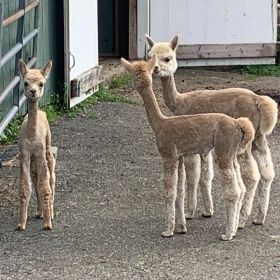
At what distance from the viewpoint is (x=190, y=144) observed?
21.6 feet

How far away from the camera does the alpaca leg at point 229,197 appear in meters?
6.57

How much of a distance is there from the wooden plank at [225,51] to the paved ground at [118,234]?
6.02 meters

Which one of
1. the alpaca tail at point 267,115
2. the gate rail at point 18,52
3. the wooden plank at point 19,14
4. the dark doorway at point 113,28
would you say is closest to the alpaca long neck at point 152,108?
the alpaca tail at point 267,115

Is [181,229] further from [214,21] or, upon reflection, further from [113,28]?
[113,28]

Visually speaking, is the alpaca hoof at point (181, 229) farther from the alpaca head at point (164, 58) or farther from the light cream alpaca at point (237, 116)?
the alpaca head at point (164, 58)

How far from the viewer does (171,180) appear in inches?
261

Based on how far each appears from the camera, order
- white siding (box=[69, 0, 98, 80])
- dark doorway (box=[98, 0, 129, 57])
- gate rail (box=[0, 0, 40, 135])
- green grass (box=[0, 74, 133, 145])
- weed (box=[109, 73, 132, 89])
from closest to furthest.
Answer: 1. gate rail (box=[0, 0, 40, 135])
2. green grass (box=[0, 74, 133, 145])
3. white siding (box=[69, 0, 98, 80])
4. weed (box=[109, 73, 132, 89])
5. dark doorway (box=[98, 0, 129, 57])

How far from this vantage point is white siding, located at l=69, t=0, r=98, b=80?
12227 millimetres

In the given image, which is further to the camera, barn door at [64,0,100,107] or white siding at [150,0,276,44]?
white siding at [150,0,276,44]

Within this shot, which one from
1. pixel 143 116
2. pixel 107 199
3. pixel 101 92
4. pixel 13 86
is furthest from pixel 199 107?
pixel 101 92

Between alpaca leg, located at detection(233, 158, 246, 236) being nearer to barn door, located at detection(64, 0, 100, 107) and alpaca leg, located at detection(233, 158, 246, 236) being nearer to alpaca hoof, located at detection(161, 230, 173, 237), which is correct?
alpaca hoof, located at detection(161, 230, 173, 237)

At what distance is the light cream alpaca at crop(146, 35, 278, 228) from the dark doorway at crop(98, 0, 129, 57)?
9.12 m

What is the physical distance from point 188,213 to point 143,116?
4.72 meters

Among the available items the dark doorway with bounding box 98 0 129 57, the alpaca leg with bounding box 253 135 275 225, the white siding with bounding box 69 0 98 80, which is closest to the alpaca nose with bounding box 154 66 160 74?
the alpaca leg with bounding box 253 135 275 225
